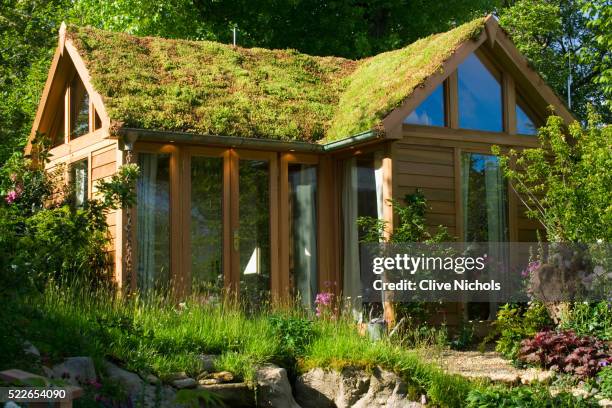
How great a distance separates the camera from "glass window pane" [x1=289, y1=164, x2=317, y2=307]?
38.5 feet

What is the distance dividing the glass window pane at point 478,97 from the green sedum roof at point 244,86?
1.97 ft

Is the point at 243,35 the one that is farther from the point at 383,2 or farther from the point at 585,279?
the point at 585,279

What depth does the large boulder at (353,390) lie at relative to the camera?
311 inches

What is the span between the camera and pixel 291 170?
11852 millimetres

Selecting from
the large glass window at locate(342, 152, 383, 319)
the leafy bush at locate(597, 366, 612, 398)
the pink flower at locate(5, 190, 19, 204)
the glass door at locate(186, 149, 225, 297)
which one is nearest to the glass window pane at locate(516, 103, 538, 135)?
the large glass window at locate(342, 152, 383, 319)

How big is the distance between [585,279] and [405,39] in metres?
12.9

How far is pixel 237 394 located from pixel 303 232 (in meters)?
4.59

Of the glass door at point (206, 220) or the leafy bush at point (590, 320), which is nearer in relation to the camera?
the leafy bush at point (590, 320)

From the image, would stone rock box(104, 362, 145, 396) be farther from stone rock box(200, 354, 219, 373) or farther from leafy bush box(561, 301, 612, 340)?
leafy bush box(561, 301, 612, 340)

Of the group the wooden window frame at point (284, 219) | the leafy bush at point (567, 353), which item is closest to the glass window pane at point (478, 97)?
the wooden window frame at point (284, 219)

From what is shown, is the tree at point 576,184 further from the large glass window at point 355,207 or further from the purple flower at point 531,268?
the large glass window at point 355,207

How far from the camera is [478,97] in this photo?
12195 millimetres

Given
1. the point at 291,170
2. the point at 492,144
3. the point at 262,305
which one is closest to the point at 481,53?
the point at 492,144

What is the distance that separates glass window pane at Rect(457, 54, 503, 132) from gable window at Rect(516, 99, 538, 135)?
0.36 metres
